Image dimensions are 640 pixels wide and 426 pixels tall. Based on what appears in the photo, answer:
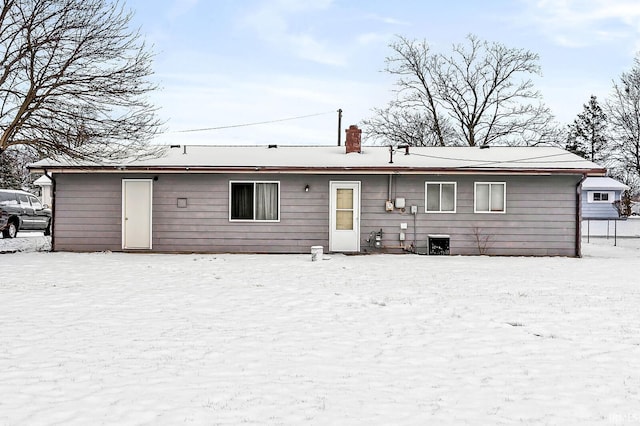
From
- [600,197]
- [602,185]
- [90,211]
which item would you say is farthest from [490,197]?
[600,197]

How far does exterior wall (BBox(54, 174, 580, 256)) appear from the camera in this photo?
1578 cm

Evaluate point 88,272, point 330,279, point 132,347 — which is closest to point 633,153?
point 330,279

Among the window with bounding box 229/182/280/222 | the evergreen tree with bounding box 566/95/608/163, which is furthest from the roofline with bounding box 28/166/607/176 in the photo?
the evergreen tree with bounding box 566/95/608/163

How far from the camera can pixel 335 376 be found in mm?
4691

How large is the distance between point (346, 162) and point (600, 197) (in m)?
31.4

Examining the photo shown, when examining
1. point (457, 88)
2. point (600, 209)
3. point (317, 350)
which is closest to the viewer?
point (317, 350)

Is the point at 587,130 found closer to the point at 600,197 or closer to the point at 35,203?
the point at 600,197

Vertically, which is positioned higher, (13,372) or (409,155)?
(409,155)

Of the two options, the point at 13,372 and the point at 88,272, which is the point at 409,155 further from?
the point at 13,372

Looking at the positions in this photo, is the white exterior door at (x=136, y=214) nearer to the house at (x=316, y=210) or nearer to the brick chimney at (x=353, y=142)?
the house at (x=316, y=210)

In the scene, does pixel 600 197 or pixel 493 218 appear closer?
pixel 493 218

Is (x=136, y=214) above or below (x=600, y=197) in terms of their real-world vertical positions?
below

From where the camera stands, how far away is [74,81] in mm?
14688

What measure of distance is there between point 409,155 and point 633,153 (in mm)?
24214
